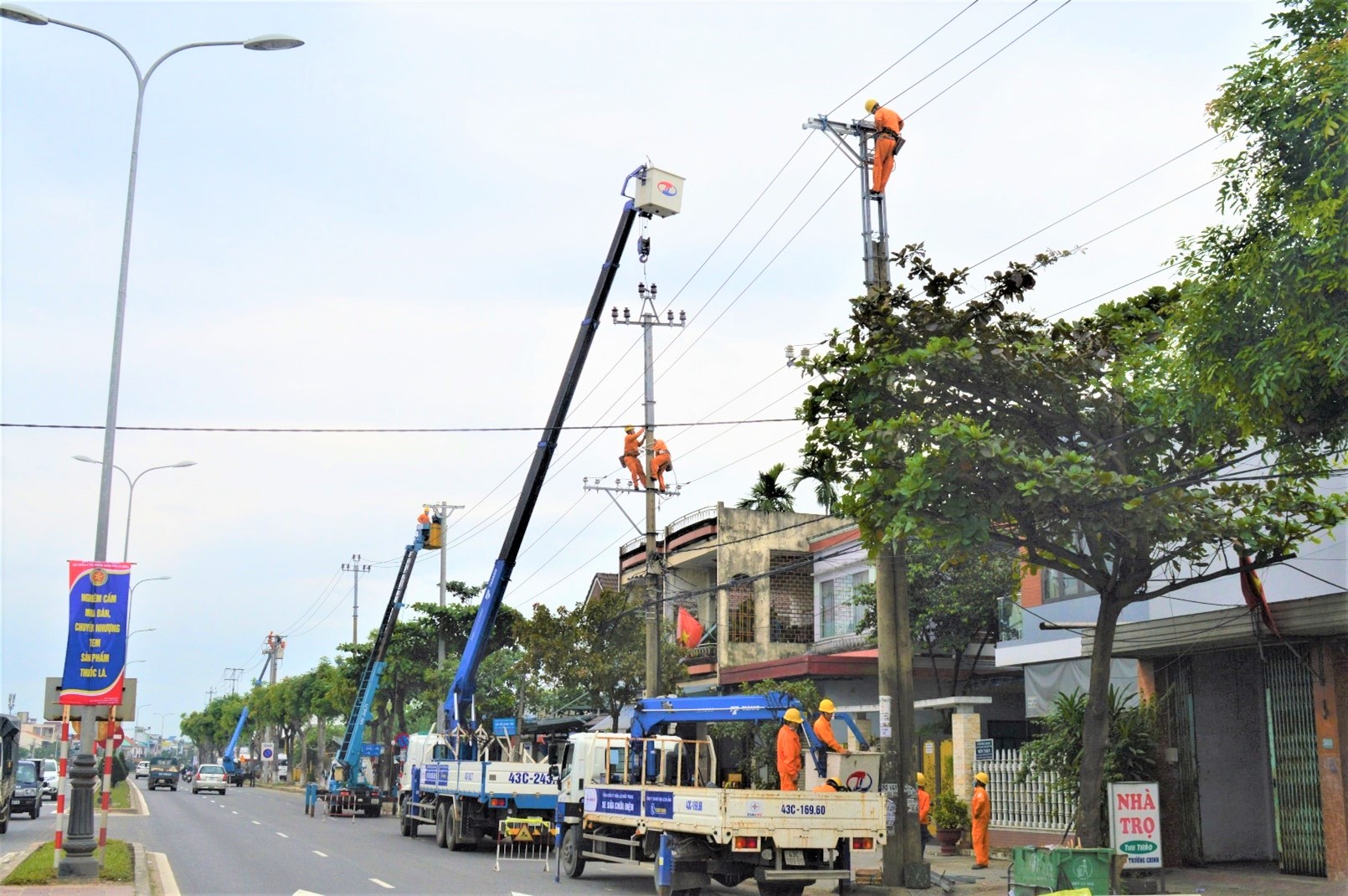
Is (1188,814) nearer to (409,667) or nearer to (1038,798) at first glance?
(1038,798)

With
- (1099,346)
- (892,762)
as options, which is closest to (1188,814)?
(892,762)

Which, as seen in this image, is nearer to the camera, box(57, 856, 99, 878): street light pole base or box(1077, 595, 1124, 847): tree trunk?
box(1077, 595, 1124, 847): tree trunk

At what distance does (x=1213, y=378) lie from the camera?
12086mm

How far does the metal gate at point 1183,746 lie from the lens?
21.1 m

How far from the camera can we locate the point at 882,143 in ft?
67.4

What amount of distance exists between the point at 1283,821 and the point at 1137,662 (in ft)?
13.0

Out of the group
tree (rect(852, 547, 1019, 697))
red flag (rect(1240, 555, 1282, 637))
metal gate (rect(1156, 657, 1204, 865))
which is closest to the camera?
red flag (rect(1240, 555, 1282, 637))

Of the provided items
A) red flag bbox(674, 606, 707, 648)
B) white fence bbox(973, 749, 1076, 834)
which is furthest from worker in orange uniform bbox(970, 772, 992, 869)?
red flag bbox(674, 606, 707, 648)

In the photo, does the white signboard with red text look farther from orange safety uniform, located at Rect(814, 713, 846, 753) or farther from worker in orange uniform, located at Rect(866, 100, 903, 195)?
worker in orange uniform, located at Rect(866, 100, 903, 195)

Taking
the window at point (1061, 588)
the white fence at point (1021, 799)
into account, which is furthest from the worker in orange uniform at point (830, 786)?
the window at point (1061, 588)

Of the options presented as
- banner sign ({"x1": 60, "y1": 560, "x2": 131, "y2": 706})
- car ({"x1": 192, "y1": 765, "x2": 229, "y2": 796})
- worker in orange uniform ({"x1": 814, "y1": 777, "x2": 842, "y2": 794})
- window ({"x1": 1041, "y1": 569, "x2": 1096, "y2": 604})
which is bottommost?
car ({"x1": 192, "y1": 765, "x2": 229, "y2": 796})

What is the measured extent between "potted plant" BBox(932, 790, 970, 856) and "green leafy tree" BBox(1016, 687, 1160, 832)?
4771mm

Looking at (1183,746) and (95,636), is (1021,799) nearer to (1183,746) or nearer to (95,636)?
(1183,746)

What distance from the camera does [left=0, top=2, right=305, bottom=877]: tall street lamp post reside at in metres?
19.2
